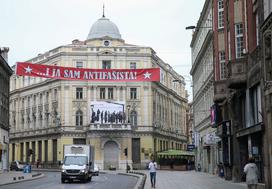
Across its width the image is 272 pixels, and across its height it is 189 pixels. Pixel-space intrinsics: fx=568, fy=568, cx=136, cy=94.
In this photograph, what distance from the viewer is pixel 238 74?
32.8 metres

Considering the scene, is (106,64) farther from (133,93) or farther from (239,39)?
(239,39)

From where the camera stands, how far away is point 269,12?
25.4 m

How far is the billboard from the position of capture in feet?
293

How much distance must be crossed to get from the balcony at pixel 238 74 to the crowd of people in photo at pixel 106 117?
5655cm

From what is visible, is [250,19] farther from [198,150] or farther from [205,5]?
[198,150]

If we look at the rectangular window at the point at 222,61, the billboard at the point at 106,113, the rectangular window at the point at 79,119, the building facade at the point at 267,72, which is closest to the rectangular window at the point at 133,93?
the billboard at the point at 106,113

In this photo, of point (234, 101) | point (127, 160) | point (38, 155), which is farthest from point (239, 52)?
point (38, 155)

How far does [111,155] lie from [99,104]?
8285mm

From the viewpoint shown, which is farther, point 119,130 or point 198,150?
point 119,130

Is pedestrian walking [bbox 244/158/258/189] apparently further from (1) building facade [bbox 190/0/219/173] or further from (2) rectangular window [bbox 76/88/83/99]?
(2) rectangular window [bbox 76/88/83/99]

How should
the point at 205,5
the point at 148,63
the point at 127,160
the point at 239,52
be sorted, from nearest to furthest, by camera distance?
the point at 239,52, the point at 205,5, the point at 127,160, the point at 148,63

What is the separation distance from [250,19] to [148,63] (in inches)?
2513

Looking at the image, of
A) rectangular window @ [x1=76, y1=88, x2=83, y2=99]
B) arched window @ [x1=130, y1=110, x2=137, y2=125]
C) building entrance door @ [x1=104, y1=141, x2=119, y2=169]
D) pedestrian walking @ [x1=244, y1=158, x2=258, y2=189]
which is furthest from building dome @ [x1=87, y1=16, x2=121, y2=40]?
pedestrian walking @ [x1=244, y1=158, x2=258, y2=189]

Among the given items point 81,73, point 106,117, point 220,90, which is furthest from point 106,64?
point 220,90
